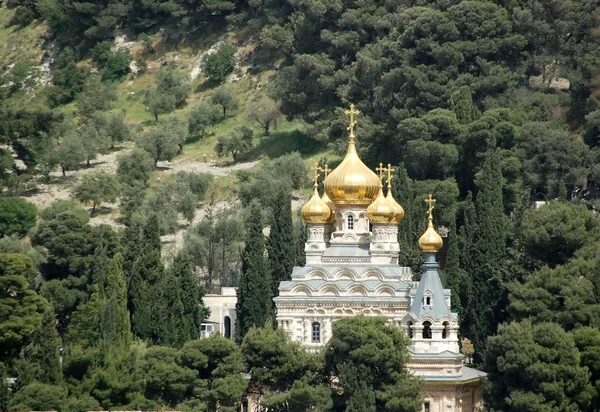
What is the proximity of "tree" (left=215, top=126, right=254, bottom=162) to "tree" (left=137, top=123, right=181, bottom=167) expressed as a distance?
7.93ft

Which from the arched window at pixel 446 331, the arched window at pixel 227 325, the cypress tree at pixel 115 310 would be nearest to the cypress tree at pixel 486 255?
the arched window at pixel 446 331

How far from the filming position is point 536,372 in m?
82.4

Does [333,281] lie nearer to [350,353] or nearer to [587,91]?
[350,353]

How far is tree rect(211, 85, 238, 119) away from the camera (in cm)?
13638

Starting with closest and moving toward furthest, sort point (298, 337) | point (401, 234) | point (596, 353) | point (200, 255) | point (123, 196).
Result: point (596, 353) < point (298, 337) < point (401, 234) < point (200, 255) < point (123, 196)

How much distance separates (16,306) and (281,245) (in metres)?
15.6

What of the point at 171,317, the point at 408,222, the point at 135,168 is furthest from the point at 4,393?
the point at 135,168

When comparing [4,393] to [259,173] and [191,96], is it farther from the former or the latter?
[191,96]

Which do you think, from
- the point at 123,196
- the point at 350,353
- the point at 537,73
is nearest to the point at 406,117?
the point at 537,73

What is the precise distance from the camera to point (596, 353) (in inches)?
3305

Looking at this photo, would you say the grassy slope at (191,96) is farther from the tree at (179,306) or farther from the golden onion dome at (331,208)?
the golden onion dome at (331,208)

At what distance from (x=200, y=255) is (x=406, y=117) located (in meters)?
11.8

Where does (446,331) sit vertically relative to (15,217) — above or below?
below

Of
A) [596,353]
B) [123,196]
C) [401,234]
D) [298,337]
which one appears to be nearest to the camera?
[596,353]
